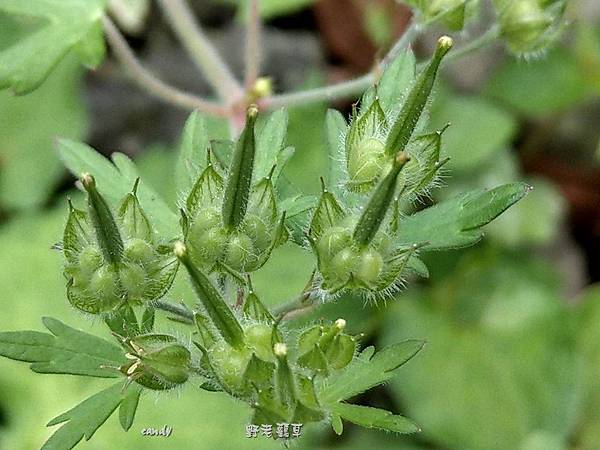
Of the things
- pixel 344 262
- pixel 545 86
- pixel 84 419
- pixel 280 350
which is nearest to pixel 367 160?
pixel 344 262

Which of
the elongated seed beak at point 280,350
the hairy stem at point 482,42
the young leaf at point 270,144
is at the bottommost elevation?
the hairy stem at point 482,42

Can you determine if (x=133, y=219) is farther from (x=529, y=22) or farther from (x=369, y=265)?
(x=529, y=22)

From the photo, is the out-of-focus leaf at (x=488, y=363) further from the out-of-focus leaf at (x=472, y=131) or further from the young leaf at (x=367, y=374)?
the young leaf at (x=367, y=374)

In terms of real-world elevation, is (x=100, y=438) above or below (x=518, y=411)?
above

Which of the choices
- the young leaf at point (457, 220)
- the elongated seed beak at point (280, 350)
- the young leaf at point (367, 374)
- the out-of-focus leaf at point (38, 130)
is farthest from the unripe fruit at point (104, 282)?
the out-of-focus leaf at point (38, 130)

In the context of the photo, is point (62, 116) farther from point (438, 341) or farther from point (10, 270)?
point (438, 341)

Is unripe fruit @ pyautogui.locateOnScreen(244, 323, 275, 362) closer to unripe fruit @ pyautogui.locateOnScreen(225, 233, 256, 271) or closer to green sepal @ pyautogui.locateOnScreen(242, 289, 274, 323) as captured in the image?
green sepal @ pyautogui.locateOnScreen(242, 289, 274, 323)

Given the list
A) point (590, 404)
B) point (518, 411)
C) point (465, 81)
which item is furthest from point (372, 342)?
point (465, 81)
